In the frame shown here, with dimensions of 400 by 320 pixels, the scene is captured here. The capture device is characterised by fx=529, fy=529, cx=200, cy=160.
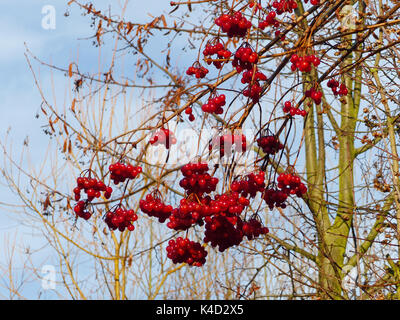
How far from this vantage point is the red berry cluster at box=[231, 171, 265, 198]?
234cm

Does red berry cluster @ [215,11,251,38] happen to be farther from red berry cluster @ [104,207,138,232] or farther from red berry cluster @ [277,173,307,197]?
red berry cluster @ [104,207,138,232]

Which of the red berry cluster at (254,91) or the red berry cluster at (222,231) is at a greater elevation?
the red berry cluster at (254,91)

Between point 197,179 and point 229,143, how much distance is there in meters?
0.27

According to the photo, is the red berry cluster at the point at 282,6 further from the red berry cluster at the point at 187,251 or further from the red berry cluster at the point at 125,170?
the red berry cluster at the point at 187,251

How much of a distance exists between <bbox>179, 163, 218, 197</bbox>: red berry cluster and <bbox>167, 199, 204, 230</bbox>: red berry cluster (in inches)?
2.7

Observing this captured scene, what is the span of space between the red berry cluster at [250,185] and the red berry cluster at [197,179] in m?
0.12

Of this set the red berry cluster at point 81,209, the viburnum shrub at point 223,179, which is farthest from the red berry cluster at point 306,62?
the red berry cluster at point 81,209

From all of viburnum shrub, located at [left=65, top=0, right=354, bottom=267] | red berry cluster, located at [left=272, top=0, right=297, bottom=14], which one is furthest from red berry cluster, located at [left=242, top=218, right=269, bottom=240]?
red berry cluster, located at [left=272, top=0, right=297, bottom=14]

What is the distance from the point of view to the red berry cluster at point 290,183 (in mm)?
2559

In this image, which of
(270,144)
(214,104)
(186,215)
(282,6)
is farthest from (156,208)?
(282,6)

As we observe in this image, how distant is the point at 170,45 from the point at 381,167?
2.66m

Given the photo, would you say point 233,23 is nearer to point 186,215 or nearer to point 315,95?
point 315,95
